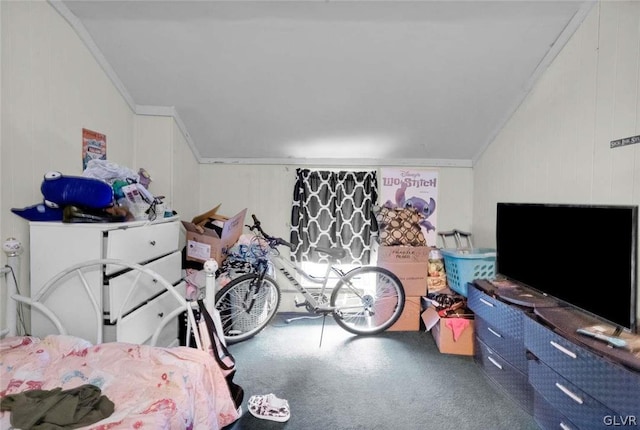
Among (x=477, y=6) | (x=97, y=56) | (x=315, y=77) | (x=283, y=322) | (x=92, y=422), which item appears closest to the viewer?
(x=92, y=422)

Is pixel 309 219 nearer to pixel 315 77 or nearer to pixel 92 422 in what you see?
pixel 315 77

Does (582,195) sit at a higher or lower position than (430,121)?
lower

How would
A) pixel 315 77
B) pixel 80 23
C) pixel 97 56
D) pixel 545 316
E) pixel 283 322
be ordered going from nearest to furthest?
pixel 545 316 → pixel 80 23 → pixel 97 56 → pixel 315 77 → pixel 283 322

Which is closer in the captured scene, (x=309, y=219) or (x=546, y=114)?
(x=546, y=114)

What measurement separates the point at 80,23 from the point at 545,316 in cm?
313

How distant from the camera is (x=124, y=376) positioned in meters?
1.14

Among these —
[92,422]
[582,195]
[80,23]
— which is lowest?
[92,422]

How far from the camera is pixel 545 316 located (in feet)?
5.22

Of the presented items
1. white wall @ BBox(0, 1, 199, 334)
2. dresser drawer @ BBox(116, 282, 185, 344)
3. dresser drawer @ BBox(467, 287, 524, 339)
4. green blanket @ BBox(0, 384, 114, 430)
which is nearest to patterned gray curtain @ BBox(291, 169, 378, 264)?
dresser drawer @ BBox(467, 287, 524, 339)

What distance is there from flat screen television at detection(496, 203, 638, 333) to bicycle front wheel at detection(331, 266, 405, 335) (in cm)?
96

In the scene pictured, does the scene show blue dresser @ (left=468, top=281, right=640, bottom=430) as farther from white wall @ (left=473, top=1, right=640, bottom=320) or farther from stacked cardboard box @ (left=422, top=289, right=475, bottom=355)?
white wall @ (left=473, top=1, right=640, bottom=320)

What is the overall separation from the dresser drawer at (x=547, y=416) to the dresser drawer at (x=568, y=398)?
37 millimetres

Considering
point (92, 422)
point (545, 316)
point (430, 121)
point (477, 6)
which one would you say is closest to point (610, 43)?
→ point (477, 6)

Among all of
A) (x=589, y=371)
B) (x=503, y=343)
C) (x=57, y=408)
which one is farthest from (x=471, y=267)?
(x=57, y=408)
